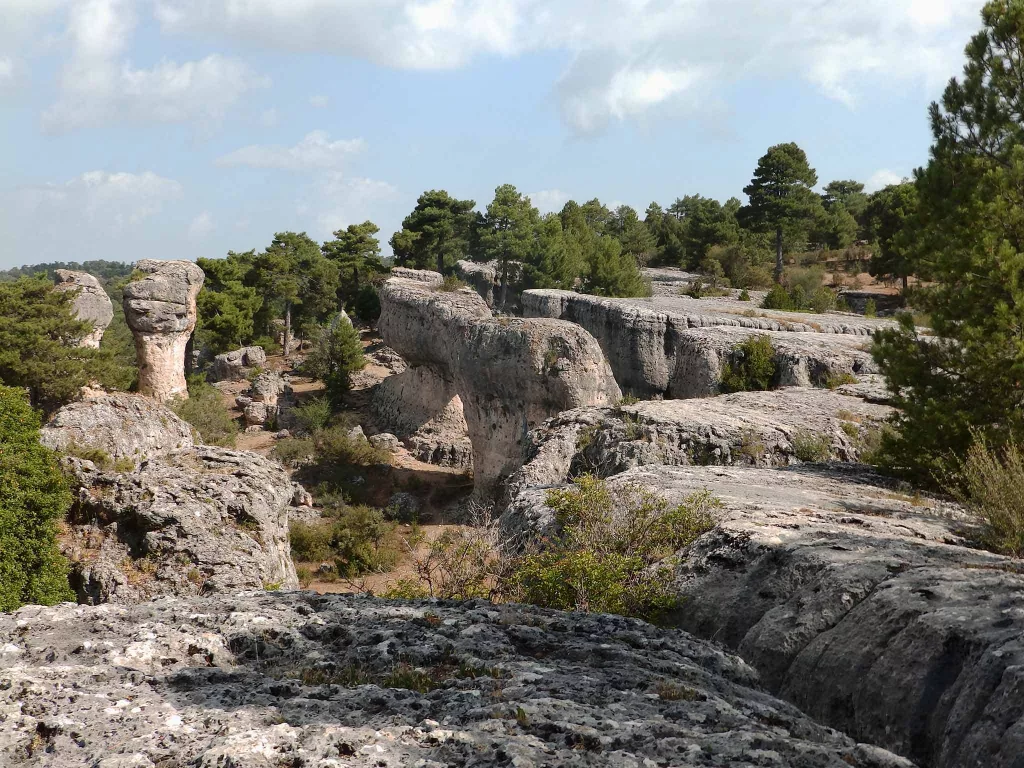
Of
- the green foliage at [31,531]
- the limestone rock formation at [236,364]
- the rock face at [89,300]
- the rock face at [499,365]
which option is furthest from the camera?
the limestone rock formation at [236,364]

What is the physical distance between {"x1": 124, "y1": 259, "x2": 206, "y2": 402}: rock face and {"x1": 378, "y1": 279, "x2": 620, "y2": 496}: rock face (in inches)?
323

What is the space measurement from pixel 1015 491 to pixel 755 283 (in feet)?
120

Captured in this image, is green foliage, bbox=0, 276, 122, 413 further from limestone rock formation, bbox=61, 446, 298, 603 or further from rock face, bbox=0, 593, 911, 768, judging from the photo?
rock face, bbox=0, 593, 911, 768

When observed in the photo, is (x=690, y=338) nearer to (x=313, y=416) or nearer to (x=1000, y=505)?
(x=1000, y=505)

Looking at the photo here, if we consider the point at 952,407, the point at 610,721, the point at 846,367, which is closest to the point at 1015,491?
the point at 952,407

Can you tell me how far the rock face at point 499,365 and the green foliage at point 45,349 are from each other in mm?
9140

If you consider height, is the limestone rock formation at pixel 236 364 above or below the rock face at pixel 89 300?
below

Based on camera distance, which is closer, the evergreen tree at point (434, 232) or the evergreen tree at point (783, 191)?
the evergreen tree at point (783, 191)

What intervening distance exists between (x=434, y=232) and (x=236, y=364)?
1483cm

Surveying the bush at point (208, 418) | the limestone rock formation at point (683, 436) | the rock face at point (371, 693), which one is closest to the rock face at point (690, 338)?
the limestone rock formation at point (683, 436)

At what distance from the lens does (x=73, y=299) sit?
26781 mm

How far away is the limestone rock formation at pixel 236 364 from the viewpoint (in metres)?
37.4

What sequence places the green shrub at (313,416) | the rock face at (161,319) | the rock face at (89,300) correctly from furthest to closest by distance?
the green shrub at (313,416) → the rock face at (89,300) → the rock face at (161,319)

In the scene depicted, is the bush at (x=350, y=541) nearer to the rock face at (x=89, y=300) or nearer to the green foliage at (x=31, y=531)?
the green foliage at (x=31, y=531)
